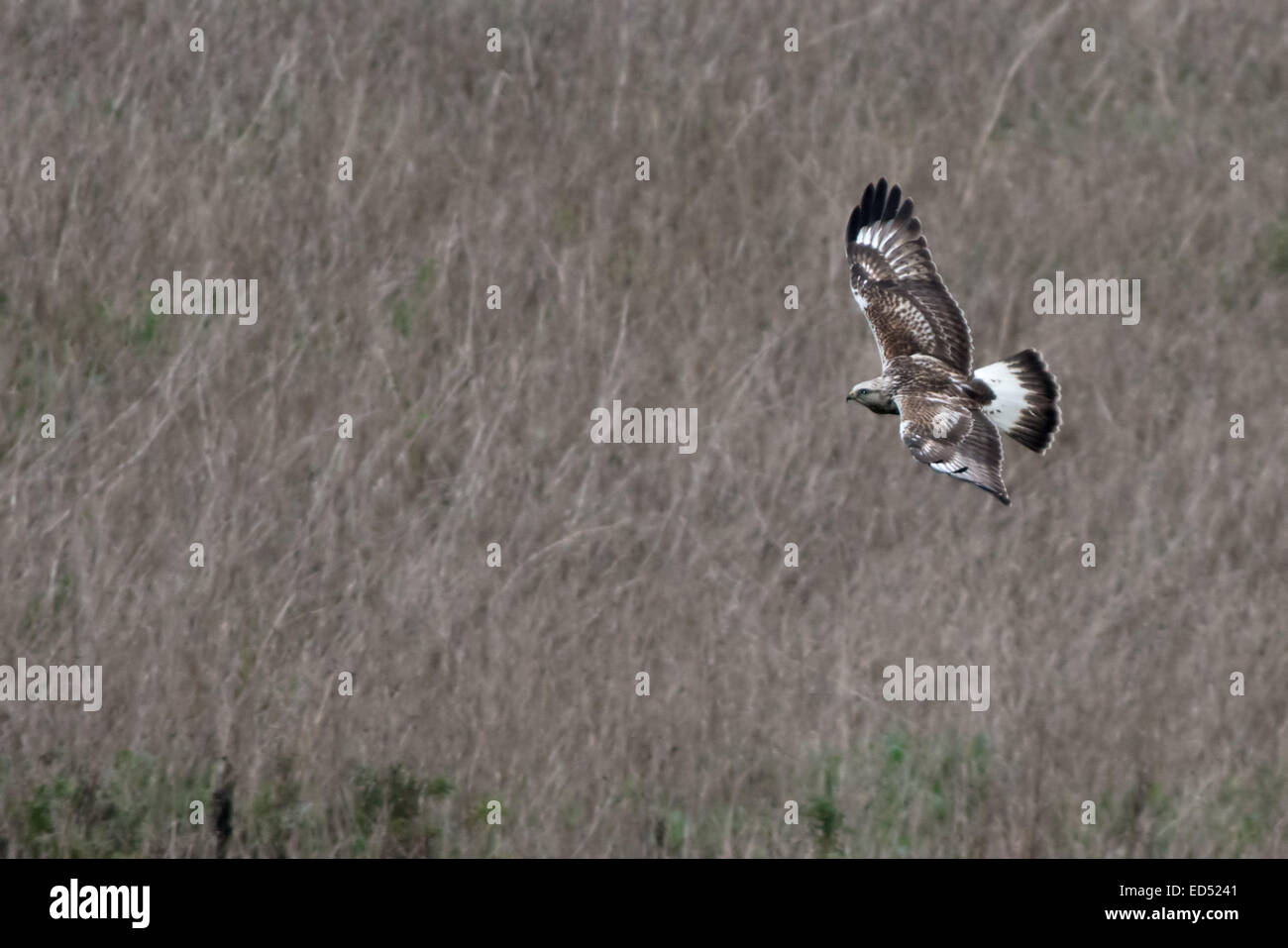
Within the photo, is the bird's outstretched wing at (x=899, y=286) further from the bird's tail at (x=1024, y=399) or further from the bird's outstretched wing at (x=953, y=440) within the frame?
the bird's outstretched wing at (x=953, y=440)

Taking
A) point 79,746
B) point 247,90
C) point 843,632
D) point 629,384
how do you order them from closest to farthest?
point 79,746
point 843,632
point 629,384
point 247,90

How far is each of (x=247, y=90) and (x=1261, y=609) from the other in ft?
19.6

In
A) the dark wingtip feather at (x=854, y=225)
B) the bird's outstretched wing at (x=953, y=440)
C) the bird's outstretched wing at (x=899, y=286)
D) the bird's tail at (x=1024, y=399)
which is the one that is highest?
the dark wingtip feather at (x=854, y=225)

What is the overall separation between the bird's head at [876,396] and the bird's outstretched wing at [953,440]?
0.75ft

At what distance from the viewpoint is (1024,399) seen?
337 inches

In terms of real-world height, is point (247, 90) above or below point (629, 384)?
above

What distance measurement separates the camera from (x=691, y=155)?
10891mm

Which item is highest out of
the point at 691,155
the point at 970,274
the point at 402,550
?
the point at 691,155

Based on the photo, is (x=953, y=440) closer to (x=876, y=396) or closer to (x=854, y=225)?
(x=876, y=396)

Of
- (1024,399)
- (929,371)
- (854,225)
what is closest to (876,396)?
(929,371)

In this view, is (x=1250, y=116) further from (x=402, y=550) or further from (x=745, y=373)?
(x=402, y=550)

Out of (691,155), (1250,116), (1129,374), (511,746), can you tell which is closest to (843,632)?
(511,746)

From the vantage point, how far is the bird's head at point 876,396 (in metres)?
8.49

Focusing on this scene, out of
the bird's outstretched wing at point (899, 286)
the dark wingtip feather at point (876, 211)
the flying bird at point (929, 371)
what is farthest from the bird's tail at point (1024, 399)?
the dark wingtip feather at point (876, 211)
